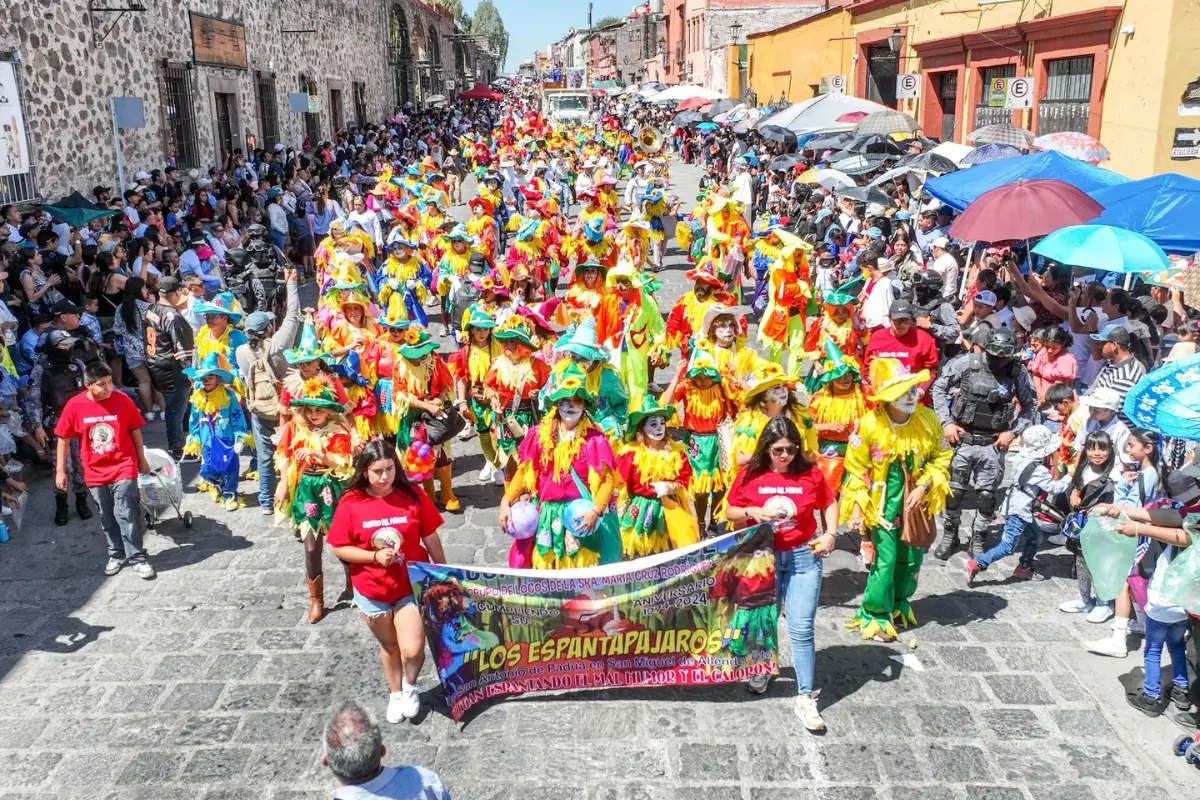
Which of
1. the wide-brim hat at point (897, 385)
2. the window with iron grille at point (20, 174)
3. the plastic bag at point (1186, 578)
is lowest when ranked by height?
the plastic bag at point (1186, 578)

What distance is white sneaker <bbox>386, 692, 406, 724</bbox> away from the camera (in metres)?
5.18

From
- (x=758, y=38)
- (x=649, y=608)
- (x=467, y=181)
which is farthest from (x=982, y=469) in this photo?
(x=758, y=38)

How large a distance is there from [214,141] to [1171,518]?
66.3 ft

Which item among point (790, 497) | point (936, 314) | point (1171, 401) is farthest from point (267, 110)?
point (1171, 401)

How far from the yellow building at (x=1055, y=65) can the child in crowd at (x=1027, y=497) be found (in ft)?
30.6

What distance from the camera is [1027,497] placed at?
6484mm

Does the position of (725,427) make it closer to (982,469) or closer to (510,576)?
(982,469)

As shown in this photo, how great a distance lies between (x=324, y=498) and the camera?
5941 mm

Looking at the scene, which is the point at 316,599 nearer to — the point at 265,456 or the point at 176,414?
the point at 265,456

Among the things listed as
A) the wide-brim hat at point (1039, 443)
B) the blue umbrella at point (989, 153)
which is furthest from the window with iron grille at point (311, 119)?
the wide-brim hat at point (1039, 443)

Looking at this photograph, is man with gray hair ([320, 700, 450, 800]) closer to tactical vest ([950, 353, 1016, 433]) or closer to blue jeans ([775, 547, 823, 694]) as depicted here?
blue jeans ([775, 547, 823, 694])

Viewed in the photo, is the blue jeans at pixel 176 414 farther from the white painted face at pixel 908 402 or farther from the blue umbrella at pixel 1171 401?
the blue umbrella at pixel 1171 401

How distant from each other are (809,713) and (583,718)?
1178 mm

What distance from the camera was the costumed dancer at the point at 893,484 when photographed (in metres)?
5.68
